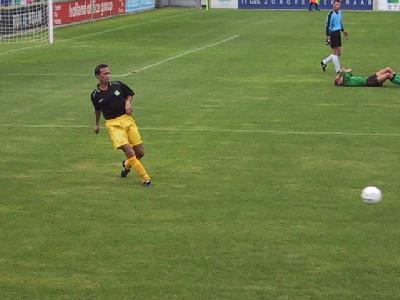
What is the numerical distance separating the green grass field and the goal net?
463 inches

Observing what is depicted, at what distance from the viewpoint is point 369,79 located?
28.1m

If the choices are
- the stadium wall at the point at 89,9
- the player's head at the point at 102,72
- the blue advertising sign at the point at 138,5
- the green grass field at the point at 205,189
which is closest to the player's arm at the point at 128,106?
the player's head at the point at 102,72

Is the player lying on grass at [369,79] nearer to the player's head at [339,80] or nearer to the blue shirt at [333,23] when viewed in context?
the player's head at [339,80]

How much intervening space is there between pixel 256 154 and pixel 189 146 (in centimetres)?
151

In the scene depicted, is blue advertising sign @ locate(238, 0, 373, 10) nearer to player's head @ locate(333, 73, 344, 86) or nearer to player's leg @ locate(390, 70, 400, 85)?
player's head @ locate(333, 73, 344, 86)

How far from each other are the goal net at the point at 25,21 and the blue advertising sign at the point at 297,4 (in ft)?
105

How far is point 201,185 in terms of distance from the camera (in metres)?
15.8

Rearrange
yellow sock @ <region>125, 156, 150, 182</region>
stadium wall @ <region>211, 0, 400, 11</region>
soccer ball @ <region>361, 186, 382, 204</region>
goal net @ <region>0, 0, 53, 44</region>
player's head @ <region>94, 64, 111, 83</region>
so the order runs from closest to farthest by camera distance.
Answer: soccer ball @ <region>361, 186, 382, 204</region> → yellow sock @ <region>125, 156, 150, 182</region> → player's head @ <region>94, 64, 111, 83</region> → goal net @ <region>0, 0, 53, 44</region> → stadium wall @ <region>211, 0, 400, 11</region>

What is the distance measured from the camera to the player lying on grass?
91.0 feet

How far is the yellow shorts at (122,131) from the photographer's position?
1584cm

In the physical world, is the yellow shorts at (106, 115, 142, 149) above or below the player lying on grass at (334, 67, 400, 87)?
above

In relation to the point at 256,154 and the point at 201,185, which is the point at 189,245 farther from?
the point at 256,154

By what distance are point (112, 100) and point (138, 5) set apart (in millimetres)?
56511

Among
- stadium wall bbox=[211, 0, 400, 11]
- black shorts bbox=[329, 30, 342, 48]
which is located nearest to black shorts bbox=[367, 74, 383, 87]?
black shorts bbox=[329, 30, 342, 48]
